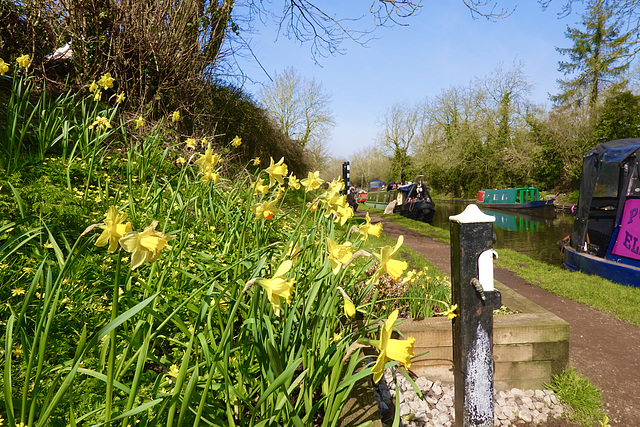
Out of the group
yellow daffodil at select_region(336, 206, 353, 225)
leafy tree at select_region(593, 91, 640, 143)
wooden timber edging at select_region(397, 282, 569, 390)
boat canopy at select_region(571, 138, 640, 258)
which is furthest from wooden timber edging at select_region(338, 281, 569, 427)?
leafy tree at select_region(593, 91, 640, 143)

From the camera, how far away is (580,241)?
5902 mm

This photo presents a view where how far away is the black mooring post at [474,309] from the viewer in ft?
4.79

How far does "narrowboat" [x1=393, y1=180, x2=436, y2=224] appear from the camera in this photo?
52.4ft

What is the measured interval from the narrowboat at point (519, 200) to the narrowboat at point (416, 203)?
5470 millimetres

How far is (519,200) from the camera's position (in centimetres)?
1862

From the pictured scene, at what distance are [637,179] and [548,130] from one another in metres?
19.8

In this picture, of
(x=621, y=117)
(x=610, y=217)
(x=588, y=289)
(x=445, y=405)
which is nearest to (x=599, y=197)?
(x=610, y=217)

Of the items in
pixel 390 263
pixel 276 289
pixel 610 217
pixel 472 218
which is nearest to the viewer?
pixel 276 289

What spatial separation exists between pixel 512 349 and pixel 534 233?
1144cm

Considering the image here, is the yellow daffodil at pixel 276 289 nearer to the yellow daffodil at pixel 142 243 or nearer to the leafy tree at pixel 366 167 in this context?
the yellow daffodil at pixel 142 243

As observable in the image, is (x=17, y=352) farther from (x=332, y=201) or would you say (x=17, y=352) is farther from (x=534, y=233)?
(x=534, y=233)

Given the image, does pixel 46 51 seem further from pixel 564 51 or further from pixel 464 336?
pixel 564 51

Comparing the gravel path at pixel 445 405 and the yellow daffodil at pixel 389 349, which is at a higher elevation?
the yellow daffodil at pixel 389 349

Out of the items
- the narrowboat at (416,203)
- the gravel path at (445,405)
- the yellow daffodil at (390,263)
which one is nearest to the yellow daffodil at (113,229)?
the yellow daffodil at (390,263)
